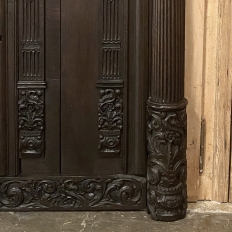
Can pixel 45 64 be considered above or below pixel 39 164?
above

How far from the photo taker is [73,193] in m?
3.42

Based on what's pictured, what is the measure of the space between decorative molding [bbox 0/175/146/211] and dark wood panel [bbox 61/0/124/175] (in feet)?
0.19

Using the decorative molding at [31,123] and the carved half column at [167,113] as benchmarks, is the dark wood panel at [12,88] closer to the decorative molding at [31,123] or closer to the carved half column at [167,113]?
the decorative molding at [31,123]

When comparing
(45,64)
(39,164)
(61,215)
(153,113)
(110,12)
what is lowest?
(61,215)

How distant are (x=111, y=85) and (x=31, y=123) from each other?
0.39 metres

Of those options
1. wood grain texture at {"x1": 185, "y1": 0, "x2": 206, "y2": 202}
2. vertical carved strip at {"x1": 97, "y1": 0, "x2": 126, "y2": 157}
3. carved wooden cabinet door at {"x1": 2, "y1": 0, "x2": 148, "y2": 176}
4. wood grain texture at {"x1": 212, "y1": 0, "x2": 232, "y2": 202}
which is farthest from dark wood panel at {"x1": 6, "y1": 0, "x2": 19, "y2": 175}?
wood grain texture at {"x1": 212, "y1": 0, "x2": 232, "y2": 202}

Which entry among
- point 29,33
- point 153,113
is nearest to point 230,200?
point 153,113

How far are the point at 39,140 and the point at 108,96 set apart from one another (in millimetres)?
367

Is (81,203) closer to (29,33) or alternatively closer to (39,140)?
(39,140)

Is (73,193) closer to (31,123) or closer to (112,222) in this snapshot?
(112,222)

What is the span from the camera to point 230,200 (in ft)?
11.6

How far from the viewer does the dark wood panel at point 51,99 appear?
10.9ft

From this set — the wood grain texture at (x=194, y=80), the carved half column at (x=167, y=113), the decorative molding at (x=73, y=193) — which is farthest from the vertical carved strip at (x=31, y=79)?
the wood grain texture at (x=194, y=80)

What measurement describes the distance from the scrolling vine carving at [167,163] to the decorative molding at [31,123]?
0.49 meters
